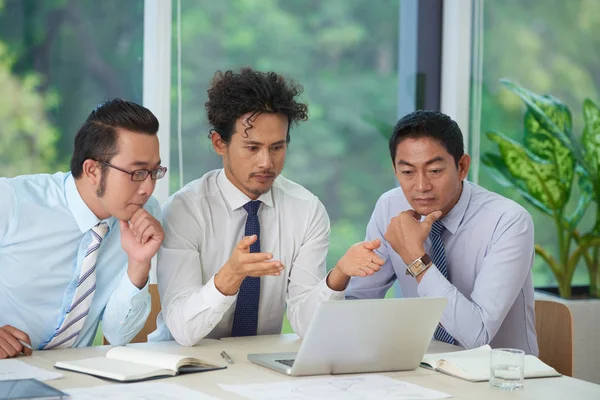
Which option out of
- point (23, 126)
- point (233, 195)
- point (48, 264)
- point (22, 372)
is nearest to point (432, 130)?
point (233, 195)

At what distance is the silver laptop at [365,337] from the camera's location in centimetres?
205

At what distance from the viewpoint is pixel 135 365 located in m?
2.12

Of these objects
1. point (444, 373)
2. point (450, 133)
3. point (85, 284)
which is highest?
point (450, 133)

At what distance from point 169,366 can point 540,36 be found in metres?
3.28

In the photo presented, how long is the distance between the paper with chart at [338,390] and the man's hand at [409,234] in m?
0.74

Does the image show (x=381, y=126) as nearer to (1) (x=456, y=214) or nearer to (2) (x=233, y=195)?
(1) (x=456, y=214)

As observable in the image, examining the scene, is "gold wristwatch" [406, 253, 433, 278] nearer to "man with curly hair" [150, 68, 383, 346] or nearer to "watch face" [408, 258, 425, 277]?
"watch face" [408, 258, 425, 277]

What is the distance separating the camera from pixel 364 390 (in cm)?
197

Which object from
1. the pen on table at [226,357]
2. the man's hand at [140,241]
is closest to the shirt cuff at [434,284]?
the pen on table at [226,357]

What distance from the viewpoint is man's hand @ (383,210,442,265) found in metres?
2.76

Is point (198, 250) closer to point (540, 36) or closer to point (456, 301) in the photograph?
point (456, 301)

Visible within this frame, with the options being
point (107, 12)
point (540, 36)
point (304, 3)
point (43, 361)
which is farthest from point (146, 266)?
point (540, 36)

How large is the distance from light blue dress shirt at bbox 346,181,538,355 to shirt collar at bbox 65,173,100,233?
101cm

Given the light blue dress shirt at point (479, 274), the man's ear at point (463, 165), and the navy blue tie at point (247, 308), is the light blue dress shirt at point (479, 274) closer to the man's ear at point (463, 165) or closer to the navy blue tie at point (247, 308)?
the man's ear at point (463, 165)
